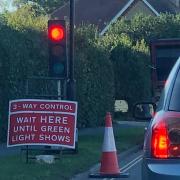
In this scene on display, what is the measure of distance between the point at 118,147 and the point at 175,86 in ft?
42.5

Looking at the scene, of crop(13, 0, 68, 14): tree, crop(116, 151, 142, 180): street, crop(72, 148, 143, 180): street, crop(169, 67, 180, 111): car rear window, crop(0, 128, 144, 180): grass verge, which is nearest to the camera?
crop(169, 67, 180, 111): car rear window

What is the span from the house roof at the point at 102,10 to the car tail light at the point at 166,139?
175ft

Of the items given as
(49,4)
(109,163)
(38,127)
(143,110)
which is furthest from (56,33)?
(49,4)

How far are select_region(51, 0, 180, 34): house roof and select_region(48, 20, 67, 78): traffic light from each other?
1723 inches

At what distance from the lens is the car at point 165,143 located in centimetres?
542

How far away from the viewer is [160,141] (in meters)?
5.54

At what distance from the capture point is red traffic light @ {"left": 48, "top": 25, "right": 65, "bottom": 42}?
15.1m

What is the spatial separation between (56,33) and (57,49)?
0.33 meters

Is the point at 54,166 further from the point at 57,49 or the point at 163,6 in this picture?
the point at 163,6

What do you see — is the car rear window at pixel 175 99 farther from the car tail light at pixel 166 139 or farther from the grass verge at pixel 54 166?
the grass verge at pixel 54 166

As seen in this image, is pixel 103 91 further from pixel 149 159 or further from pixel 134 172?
pixel 149 159

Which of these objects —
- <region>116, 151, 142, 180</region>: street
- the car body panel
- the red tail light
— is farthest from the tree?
the red tail light

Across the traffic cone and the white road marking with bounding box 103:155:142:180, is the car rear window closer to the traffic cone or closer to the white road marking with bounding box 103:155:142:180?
the traffic cone

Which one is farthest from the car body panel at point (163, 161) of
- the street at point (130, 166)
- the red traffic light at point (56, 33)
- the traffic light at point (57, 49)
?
the red traffic light at point (56, 33)
